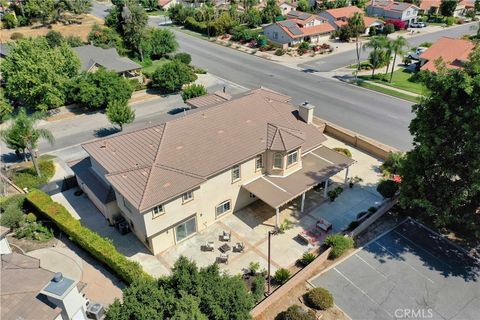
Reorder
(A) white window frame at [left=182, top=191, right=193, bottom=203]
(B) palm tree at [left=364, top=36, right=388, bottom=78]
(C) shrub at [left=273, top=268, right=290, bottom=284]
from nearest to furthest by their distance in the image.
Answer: (C) shrub at [left=273, top=268, right=290, bottom=284], (A) white window frame at [left=182, top=191, right=193, bottom=203], (B) palm tree at [left=364, top=36, right=388, bottom=78]

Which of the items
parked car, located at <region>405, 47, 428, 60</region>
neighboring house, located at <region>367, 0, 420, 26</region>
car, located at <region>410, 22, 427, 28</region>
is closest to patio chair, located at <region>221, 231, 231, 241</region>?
parked car, located at <region>405, 47, 428, 60</region>

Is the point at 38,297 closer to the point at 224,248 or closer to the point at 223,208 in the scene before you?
the point at 224,248

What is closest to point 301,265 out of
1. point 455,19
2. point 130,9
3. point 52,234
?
point 52,234

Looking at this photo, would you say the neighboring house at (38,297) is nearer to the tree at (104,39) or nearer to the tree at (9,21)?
the tree at (104,39)

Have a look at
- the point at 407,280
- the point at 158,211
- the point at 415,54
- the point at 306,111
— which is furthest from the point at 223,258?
the point at 415,54

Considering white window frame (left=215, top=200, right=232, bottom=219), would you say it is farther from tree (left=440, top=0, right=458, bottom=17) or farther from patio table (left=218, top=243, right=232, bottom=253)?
tree (left=440, top=0, right=458, bottom=17)
